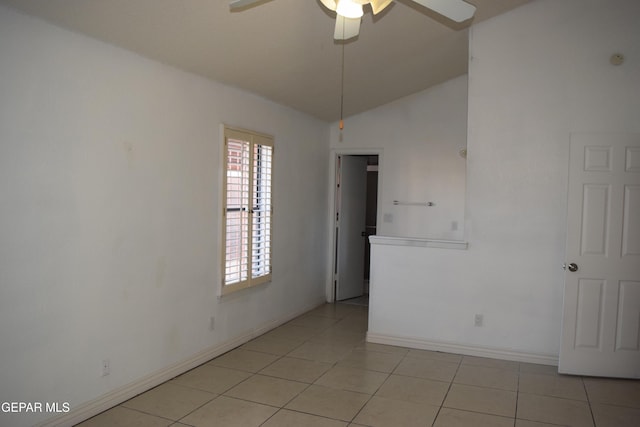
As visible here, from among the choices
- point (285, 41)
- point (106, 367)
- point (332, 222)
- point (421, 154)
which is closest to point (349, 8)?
point (285, 41)

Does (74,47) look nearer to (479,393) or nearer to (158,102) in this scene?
(158,102)

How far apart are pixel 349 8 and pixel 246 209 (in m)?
2.54

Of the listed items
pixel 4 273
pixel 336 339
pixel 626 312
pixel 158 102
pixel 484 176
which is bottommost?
pixel 336 339

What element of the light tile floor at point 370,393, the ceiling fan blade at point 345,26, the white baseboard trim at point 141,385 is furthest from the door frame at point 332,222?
the ceiling fan blade at point 345,26

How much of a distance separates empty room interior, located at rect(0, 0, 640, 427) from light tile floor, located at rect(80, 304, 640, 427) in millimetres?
24

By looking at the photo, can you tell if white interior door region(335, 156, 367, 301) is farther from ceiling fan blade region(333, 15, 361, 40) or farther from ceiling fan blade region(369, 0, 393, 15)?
ceiling fan blade region(369, 0, 393, 15)

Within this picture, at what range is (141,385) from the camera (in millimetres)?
3443

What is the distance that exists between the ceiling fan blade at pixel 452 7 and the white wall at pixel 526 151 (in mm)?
2218

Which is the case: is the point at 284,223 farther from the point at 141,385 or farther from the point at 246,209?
the point at 141,385

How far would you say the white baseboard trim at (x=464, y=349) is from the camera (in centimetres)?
426

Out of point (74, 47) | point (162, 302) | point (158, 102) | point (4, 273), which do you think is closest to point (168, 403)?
point (162, 302)

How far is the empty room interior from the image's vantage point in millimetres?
2756

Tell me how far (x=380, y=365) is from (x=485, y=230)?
1.54 metres

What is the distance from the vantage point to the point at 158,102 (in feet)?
11.6
